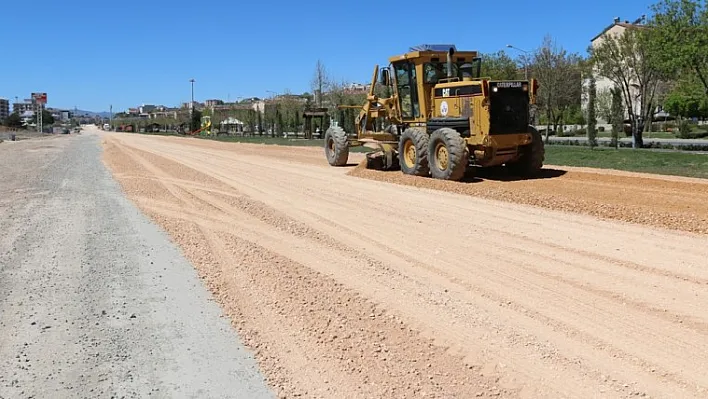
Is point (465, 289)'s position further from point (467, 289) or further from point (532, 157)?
point (532, 157)

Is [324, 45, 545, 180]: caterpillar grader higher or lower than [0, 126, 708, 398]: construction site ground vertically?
higher

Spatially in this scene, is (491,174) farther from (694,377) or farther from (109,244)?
(694,377)

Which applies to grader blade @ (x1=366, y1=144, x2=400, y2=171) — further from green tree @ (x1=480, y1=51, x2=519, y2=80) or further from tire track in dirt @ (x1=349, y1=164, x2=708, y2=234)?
green tree @ (x1=480, y1=51, x2=519, y2=80)

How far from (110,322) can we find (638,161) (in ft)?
66.2

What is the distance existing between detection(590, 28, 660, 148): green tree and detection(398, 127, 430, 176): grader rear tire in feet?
62.5

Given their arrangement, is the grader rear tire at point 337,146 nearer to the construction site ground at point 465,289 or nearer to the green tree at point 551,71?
the construction site ground at point 465,289

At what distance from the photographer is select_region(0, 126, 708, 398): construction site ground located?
4.62 meters

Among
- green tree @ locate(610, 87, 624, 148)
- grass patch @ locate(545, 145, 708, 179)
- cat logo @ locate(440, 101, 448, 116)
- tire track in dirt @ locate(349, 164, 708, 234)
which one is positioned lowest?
tire track in dirt @ locate(349, 164, 708, 234)

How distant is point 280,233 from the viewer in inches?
393

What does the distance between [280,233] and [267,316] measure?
13.2 ft

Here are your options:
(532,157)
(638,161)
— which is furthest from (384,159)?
(638,161)

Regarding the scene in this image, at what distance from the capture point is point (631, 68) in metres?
33.4

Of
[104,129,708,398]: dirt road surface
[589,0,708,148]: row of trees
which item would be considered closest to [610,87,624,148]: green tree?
[589,0,708,148]: row of trees

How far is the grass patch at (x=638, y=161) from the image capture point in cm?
1912
